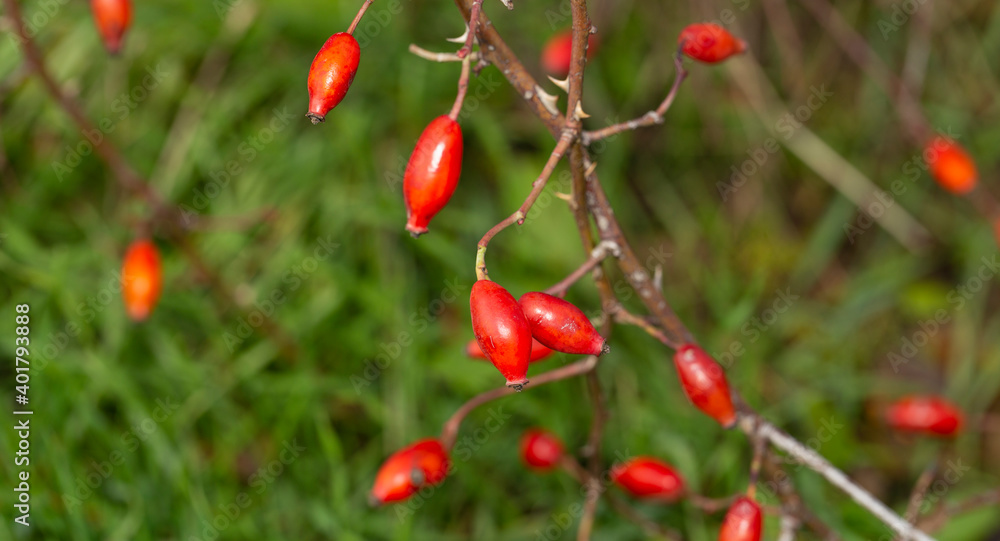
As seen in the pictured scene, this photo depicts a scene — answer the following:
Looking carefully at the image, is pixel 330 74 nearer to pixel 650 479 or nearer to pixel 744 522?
pixel 744 522

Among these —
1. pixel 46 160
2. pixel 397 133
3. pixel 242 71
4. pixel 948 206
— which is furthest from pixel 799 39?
pixel 46 160

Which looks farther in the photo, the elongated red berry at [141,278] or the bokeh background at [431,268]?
the bokeh background at [431,268]

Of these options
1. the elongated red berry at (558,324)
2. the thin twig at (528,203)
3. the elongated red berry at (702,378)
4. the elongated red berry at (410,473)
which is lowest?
the elongated red berry at (410,473)

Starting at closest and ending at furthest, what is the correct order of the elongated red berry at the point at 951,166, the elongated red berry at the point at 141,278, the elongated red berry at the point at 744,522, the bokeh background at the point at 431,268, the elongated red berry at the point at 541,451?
1. the elongated red berry at the point at 744,522
2. the elongated red berry at the point at 541,451
3. the elongated red berry at the point at 141,278
4. the bokeh background at the point at 431,268
5. the elongated red berry at the point at 951,166

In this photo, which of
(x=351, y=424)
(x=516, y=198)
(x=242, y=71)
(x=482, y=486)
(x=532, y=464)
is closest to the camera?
(x=532, y=464)

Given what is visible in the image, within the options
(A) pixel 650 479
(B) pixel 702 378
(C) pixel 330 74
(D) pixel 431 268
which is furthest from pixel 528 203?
(D) pixel 431 268

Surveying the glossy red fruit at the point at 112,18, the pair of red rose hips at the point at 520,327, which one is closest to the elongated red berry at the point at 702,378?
the pair of red rose hips at the point at 520,327

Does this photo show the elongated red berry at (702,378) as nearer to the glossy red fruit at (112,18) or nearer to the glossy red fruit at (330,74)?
the glossy red fruit at (330,74)

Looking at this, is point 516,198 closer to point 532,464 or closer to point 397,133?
point 397,133

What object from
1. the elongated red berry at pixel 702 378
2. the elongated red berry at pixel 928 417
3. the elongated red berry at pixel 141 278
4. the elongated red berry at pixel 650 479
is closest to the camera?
the elongated red berry at pixel 702 378
